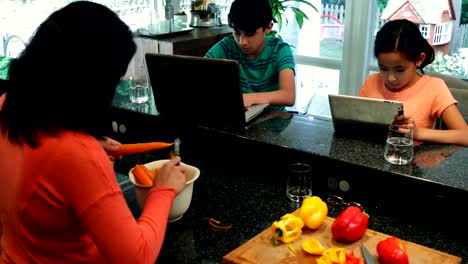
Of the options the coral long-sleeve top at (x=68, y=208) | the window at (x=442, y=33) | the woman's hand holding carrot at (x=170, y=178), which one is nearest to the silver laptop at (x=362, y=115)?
the woman's hand holding carrot at (x=170, y=178)

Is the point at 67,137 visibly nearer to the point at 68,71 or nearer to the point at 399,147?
the point at 68,71

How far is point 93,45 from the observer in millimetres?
812

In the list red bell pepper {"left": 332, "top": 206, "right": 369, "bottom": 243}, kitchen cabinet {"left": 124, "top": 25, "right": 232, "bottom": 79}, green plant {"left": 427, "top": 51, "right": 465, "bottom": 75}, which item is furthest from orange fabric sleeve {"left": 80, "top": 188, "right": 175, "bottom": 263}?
green plant {"left": 427, "top": 51, "right": 465, "bottom": 75}

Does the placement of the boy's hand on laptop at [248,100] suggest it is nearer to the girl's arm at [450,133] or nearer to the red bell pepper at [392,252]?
the girl's arm at [450,133]

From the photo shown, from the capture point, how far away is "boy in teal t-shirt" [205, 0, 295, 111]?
193cm

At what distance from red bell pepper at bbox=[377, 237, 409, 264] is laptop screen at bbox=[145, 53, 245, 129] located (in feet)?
2.10

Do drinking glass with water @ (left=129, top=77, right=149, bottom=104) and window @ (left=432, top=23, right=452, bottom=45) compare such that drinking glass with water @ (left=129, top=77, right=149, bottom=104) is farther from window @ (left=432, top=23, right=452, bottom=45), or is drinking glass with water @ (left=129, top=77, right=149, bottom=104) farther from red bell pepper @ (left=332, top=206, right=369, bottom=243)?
window @ (left=432, top=23, right=452, bottom=45)

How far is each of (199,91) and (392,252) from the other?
791 mm

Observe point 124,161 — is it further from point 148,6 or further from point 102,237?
point 148,6

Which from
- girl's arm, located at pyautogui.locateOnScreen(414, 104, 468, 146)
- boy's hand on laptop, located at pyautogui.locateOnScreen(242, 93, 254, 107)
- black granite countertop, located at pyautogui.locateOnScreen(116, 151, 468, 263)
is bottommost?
black granite countertop, located at pyautogui.locateOnScreen(116, 151, 468, 263)

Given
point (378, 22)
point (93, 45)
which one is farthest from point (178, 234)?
point (378, 22)

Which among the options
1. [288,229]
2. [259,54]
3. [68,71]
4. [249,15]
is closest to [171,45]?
[259,54]

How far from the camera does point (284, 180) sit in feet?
4.77

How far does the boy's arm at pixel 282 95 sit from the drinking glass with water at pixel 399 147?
64 centimetres
